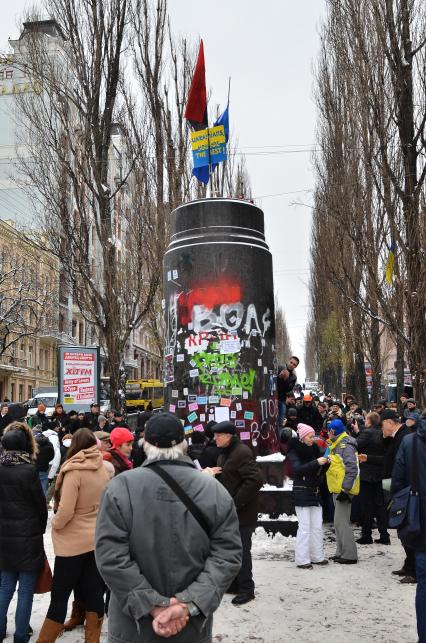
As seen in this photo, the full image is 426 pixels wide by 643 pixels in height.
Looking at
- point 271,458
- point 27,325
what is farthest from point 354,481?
point 27,325

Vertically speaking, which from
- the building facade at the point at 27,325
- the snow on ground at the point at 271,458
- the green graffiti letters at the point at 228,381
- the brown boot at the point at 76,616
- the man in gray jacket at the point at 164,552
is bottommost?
the brown boot at the point at 76,616

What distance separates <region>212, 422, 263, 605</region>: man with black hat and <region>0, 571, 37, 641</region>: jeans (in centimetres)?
195

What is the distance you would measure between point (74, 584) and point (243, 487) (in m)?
1.83

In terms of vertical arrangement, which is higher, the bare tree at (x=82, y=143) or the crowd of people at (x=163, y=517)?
the bare tree at (x=82, y=143)

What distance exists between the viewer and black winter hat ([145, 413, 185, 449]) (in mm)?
2951

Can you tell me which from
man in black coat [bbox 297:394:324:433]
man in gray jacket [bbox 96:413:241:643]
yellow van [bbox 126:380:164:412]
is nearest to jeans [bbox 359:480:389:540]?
man in black coat [bbox 297:394:324:433]

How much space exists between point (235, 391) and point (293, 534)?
2.00m

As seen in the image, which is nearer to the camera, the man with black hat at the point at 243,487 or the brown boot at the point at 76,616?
the brown boot at the point at 76,616

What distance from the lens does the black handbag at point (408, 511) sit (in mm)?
4605

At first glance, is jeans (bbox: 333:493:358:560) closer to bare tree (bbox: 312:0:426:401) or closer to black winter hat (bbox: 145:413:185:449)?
black winter hat (bbox: 145:413:185:449)

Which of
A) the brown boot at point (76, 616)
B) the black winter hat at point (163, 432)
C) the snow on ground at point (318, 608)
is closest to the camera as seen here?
the black winter hat at point (163, 432)

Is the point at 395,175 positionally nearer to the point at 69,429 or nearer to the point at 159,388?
the point at 69,429

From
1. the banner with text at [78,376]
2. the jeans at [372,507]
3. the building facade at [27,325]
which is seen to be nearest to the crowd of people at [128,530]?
the jeans at [372,507]

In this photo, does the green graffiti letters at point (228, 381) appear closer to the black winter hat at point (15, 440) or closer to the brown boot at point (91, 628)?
the black winter hat at point (15, 440)
